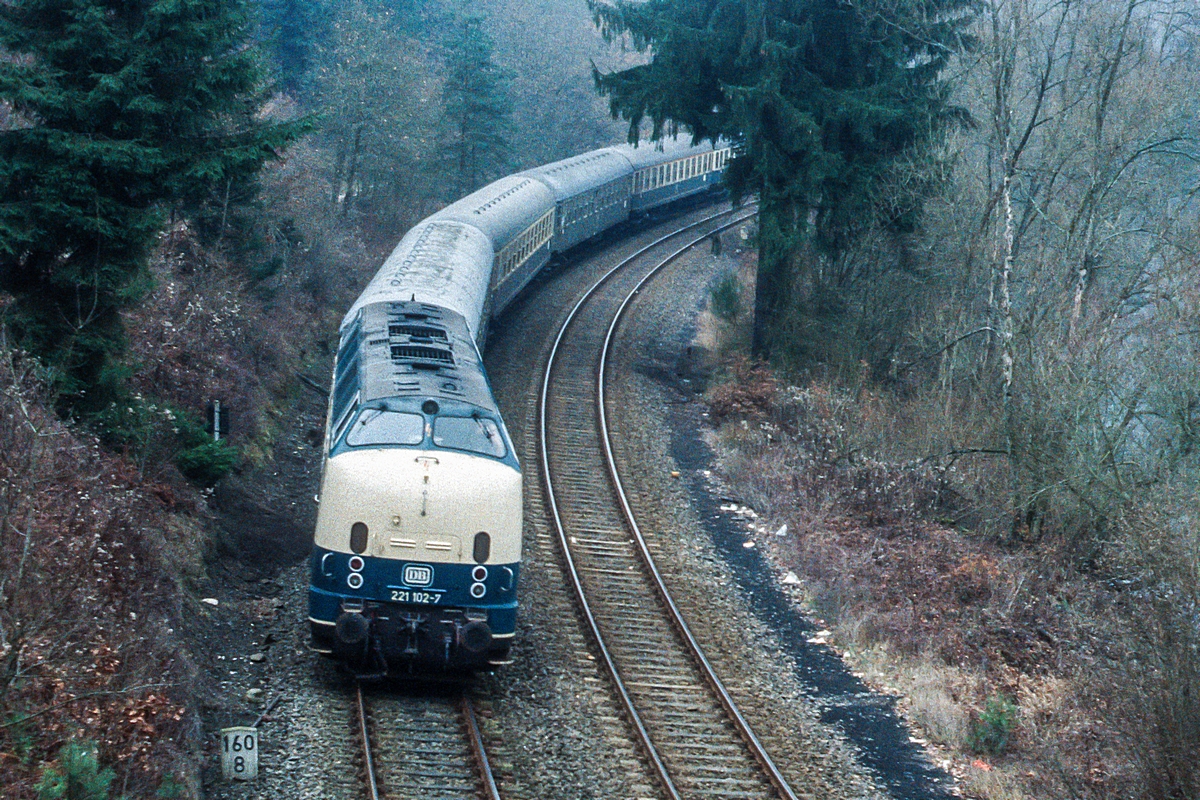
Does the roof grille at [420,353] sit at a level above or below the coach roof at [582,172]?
below

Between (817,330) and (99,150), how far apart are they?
16122 mm

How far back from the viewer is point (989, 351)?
2098cm

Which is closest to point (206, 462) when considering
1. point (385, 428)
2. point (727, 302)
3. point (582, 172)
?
point (385, 428)

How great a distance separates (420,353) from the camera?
12.8 m

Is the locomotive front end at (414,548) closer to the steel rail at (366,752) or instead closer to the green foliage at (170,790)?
the steel rail at (366,752)

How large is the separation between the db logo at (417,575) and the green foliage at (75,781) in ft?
11.5

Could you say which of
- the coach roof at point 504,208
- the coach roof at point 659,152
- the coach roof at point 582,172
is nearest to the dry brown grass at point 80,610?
the coach roof at point 504,208

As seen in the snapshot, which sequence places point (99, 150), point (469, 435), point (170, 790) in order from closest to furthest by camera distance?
1. point (170, 790)
2. point (469, 435)
3. point (99, 150)

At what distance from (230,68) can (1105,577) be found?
13755mm

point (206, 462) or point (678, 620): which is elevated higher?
point (206, 462)

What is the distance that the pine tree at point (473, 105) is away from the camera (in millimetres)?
40312

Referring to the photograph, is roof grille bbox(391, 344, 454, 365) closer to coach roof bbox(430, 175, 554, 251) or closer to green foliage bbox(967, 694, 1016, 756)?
green foliage bbox(967, 694, 1016, 756)

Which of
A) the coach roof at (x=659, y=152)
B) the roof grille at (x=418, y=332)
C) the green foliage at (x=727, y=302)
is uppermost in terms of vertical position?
the coach roof at (x=659, y=152)

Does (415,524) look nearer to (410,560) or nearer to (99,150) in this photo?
(410,560)
